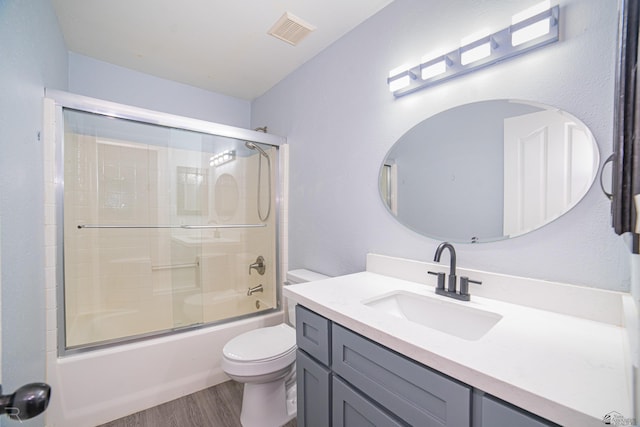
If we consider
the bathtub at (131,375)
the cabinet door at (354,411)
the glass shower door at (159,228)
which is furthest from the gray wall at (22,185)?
the cabinet door at (354,411)

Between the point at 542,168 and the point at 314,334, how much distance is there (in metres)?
1.12

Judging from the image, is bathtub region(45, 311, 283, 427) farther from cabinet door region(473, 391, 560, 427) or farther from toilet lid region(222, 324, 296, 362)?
cabinet door region(473, 391, 560, 427)

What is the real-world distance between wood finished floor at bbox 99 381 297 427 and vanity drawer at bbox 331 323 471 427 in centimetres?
99

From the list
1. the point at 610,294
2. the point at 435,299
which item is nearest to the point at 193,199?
the point at 435,299

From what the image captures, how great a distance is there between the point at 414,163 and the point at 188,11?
1.67 meters

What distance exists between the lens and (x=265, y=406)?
61.6 inches

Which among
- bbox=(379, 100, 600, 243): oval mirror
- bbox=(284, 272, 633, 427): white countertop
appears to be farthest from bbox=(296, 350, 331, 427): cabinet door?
bbox=(379, 100, 600, 243): oval mirror

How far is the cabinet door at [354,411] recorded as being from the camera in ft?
2.78

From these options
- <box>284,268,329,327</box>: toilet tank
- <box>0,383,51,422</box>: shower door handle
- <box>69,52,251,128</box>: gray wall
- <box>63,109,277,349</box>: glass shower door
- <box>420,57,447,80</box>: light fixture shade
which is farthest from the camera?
<box>69,52,251,128</box>: gray wall

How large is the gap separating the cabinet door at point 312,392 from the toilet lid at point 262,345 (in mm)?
351

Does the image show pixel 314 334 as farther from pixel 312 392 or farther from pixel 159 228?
pixel 159 228

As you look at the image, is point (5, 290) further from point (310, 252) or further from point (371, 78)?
point (371, 78)

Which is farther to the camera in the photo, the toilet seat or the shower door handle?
the toilet seat

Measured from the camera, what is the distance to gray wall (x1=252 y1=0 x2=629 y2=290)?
0.92 metres
